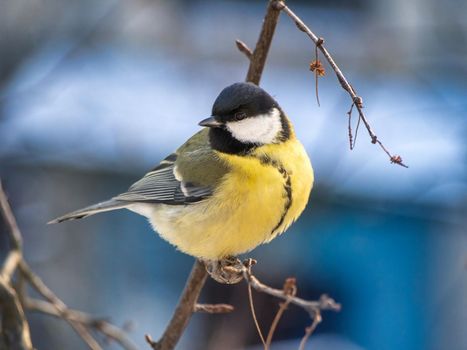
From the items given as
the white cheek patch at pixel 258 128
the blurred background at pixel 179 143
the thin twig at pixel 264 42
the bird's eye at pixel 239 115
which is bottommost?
the blurred background at pixel 179 143

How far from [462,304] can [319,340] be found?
3.81ft

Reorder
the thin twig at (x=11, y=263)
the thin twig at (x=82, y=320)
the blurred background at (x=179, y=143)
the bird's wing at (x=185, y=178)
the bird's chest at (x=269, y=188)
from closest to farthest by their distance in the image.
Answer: the thin twig at (x=11, y=263) → the thin twig at (x=82, y=320) → the bird's chest at (x=269, y=188) → the bird's wing at (x=185, y=178) → the blurred background at (x=179, y=143)

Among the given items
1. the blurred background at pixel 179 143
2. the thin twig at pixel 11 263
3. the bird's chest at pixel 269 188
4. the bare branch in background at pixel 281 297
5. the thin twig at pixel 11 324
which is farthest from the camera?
the blurred background at pixel 179 143

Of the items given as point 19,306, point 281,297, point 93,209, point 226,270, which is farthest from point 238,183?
point 19,306

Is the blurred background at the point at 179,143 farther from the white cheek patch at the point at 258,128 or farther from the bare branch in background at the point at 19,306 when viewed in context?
the bare branch in background at the point at 19,306

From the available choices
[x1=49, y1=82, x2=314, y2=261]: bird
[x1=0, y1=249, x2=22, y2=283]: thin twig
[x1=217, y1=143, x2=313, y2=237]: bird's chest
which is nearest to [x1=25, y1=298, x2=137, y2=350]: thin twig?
[x1=0, y1=249, x2=22, y2=283]: thin twig

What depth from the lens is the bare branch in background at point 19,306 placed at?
4.31 ft

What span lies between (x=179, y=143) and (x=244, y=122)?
117 inches

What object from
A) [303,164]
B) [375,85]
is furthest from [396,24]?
[303,164]

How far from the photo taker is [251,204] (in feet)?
7.54

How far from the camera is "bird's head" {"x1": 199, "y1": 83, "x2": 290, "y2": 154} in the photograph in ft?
7.57

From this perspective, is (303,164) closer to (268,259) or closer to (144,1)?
(268,259)

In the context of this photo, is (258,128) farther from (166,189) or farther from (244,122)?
(166,189)

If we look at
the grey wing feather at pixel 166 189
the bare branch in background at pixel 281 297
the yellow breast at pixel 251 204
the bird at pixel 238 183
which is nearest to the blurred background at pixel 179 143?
the grey wing feather at pixel 166 189
